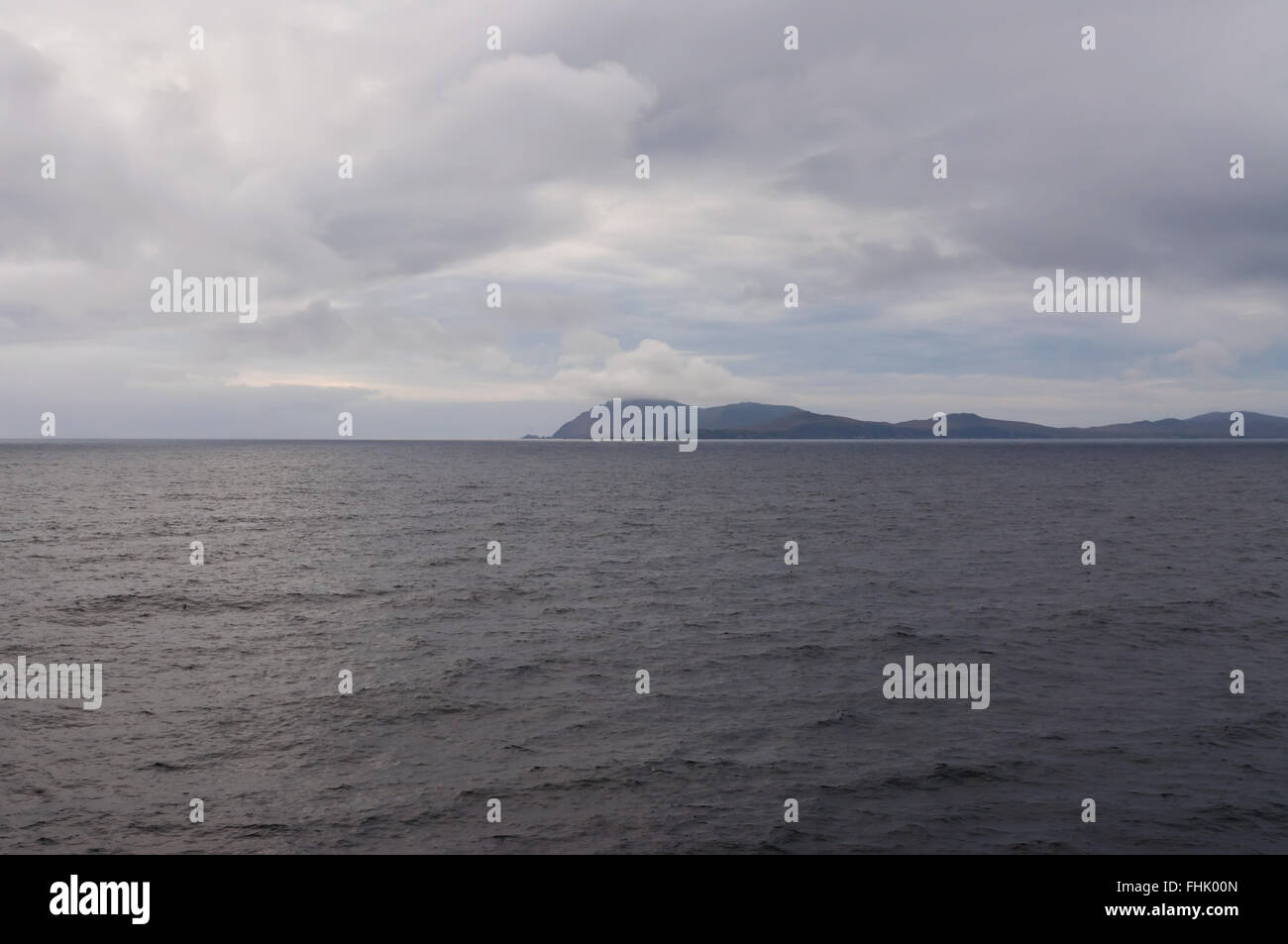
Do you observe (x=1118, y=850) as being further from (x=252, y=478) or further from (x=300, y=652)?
(x=252, y=478)

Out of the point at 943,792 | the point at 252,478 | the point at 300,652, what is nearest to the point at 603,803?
the point at 943,792

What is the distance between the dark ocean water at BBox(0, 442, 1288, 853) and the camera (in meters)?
17.3

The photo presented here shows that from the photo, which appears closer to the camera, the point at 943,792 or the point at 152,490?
the point at 943,792

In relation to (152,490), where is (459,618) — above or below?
below

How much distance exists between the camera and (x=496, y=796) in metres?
18.5

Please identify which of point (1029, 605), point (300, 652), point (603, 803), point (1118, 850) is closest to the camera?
point (1118, 850)

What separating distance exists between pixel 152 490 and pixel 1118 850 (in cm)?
13003

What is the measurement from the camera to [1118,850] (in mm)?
16031

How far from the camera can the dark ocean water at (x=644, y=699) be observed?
1734 cm

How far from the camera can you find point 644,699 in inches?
991
